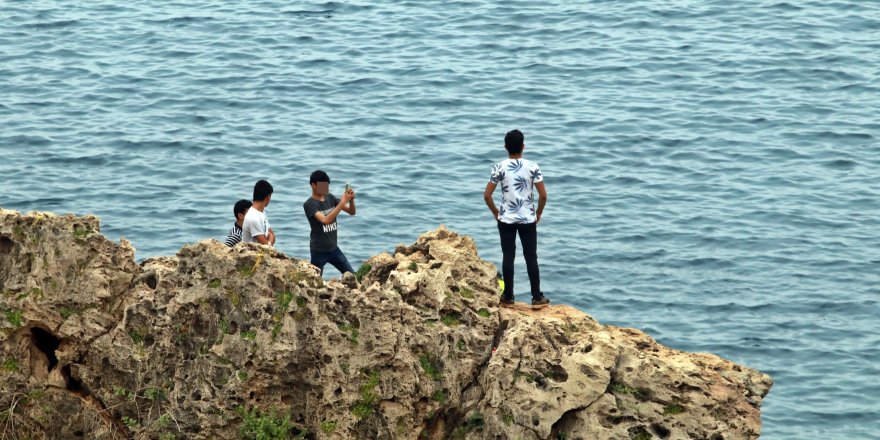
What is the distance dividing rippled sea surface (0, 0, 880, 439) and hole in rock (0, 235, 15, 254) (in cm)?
1041

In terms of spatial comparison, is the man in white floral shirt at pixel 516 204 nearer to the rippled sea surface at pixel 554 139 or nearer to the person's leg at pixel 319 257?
the person's leg at pixel 319 257

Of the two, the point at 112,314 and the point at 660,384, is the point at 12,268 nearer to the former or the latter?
the point at 112,314

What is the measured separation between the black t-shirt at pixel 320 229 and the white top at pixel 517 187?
197cm

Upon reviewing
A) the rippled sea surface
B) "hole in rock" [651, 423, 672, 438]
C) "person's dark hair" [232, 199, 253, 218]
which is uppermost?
"person's dark hair" [232, 199, 253, 218]

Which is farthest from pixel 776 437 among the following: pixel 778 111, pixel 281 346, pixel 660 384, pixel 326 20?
pixel 326 20

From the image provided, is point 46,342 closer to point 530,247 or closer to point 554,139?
point 530,247

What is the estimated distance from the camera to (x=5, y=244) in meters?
14.2

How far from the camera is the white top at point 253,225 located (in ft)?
51.1

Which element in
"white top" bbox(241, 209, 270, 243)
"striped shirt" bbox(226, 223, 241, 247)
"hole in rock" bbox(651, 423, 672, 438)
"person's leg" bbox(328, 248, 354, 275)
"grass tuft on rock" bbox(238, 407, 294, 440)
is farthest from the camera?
"person's leg" bbox(328, 248, 354, 275)

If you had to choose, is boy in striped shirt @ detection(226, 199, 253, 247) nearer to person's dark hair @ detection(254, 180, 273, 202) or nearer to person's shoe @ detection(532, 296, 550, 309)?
person's dark hair @ detection(254, 180, 273, 202)

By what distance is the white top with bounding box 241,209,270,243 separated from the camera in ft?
51.1

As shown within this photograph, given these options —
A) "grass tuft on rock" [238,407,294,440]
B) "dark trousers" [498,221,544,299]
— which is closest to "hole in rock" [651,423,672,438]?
"dark trousers" [498,221,544,299]

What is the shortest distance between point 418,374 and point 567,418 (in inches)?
55.4

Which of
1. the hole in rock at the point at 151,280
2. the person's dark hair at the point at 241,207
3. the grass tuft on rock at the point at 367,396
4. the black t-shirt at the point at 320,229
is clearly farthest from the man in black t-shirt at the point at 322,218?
the grass tuft on rock at the point at 367,396
